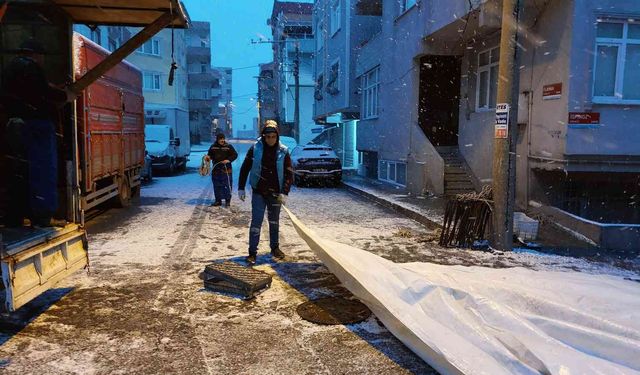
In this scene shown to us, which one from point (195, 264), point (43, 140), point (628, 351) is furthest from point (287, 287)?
point (628, 351)

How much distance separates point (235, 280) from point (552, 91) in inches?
291

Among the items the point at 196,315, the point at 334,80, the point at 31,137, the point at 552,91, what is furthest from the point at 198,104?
the point at 196,315

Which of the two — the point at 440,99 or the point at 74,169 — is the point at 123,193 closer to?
the point at 74,169

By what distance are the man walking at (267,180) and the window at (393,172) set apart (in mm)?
9919

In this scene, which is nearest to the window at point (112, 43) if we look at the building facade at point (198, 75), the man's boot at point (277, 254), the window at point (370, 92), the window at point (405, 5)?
the window at point (370, 92)

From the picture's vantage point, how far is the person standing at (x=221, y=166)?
1208 cm

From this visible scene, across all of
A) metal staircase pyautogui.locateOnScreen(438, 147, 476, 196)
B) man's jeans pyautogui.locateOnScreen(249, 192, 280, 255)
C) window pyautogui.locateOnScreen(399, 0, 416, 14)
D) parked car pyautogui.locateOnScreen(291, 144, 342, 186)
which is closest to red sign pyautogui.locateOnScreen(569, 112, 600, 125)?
metal staircase pyautogui.locateOnScreen(438, 147, 476, 196)

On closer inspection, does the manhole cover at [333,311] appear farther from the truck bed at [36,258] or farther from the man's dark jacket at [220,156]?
the man's dark jacket at [220,156]

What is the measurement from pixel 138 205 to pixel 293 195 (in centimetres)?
452

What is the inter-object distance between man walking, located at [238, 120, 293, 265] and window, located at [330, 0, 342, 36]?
766 inches

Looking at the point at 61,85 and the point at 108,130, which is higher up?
the point at 61,85

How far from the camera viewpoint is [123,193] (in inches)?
487

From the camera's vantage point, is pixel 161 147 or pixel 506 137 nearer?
pixel 506 137

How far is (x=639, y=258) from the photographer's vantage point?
7.36m
